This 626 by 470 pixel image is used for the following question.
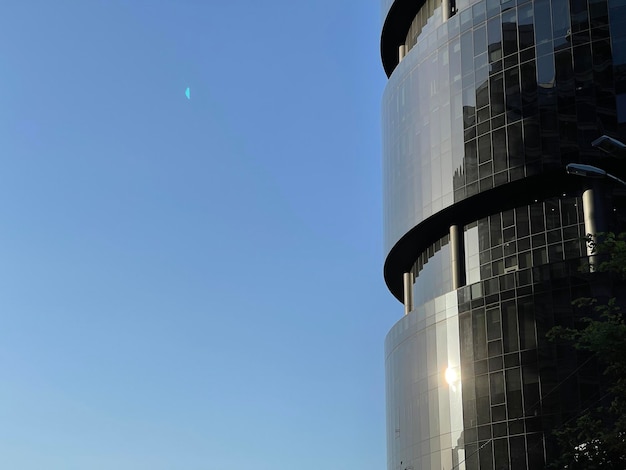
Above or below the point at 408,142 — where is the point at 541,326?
below

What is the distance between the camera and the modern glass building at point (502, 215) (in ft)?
173

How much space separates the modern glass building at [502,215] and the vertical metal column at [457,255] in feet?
0.23

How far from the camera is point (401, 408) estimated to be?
2542 inches

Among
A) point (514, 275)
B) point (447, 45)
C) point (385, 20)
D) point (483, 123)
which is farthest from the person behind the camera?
point (385, 20)

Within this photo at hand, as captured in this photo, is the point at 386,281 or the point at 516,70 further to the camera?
the point at 386,281

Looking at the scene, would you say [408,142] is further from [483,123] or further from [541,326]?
[541,326]

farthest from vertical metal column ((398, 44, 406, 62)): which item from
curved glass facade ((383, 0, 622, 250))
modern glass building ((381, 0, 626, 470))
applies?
modern glass building ((381, 0, 626, 470))

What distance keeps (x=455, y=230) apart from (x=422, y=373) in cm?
890

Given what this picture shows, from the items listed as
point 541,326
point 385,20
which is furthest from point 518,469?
point 385,20

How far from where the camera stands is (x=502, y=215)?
5856 centimetres

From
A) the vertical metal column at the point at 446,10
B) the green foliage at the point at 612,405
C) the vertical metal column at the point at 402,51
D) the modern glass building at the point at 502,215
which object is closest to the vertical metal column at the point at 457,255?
the modern glass building at the point at 502,215

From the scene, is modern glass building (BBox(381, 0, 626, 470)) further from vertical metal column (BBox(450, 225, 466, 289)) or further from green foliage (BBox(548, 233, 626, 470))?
green foliage (BBox(548, 233, 626, 470))

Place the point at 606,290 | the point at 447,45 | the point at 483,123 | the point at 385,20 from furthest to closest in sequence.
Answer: the point at 385,20, the point at 447,45, the point at 483,123, the point at 606,290

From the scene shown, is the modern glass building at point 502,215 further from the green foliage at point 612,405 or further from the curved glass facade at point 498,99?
the green foliage at point 612,405
